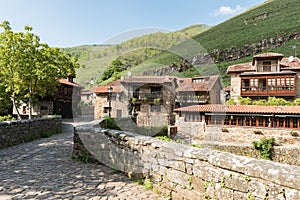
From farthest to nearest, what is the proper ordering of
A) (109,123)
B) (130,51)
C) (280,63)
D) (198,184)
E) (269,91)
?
(280,63), (269,91), (109,123), (130,51), (198,184)

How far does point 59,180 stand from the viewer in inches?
162

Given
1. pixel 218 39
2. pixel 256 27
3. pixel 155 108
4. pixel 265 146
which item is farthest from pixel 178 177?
pixel 256 27

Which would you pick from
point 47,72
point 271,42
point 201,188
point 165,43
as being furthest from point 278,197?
point 271,42

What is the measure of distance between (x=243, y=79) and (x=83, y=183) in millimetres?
23418

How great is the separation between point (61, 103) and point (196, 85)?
16.7m

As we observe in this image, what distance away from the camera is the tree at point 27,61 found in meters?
13.6

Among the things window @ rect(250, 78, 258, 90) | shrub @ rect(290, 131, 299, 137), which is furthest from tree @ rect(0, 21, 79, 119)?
window @ rect(250, 78, 258, 90)

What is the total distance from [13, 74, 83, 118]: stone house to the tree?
5.60m

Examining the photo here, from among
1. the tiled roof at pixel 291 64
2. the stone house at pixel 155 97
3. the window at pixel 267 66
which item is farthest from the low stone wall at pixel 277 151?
the tiled roof at pixel 291 64

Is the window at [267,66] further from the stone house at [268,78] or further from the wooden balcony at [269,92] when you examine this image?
the wooden balcony at [269,92]

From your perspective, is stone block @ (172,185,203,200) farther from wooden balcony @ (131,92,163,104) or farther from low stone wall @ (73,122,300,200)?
wooden balcony @ (131,92,163,104)

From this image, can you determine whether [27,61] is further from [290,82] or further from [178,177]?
[290,82]

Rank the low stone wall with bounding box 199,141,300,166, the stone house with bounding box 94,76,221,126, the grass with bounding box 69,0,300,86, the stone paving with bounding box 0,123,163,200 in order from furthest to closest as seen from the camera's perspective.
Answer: the stone house with bounding box 94,76,221,126 < the low stone wall with bounding box 199,141,300,166 < the grass with bounding box 69,0,300,86 < the stone paving with bounding box 0,123,163,200

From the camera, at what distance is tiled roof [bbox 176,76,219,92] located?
25.5 metres
